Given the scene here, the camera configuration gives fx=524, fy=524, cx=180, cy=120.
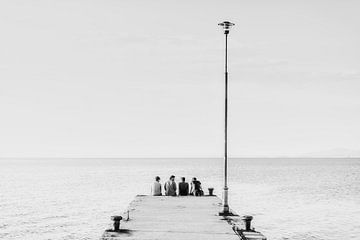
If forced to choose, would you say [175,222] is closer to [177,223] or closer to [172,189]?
[177,223]

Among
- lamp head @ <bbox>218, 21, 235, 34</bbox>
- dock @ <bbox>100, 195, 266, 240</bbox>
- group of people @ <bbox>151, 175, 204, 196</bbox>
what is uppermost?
lamp head @ <bbox>218, 21, 235, 34</bbox>

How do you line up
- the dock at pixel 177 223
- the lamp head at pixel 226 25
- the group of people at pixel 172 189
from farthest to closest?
the group of people at pixel 172 189 → the lamp head at pixel 226 25 → the dock at pixel 177 223

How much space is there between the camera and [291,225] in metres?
42.2

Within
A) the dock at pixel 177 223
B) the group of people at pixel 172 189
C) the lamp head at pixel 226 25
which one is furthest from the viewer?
the group of people at pixel 172 189

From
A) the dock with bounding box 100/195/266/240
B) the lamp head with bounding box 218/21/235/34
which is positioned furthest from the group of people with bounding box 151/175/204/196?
the lamp head with bounding box 218/21/235/34

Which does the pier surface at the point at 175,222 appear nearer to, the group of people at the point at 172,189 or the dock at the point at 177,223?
Answer: the dock at the point at 177,223

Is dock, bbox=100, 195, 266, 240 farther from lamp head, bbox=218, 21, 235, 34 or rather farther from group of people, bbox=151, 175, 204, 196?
lamp head, bbox=218, 21, 235, 34

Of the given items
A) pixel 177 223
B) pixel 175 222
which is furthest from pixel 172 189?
pixel 177 223

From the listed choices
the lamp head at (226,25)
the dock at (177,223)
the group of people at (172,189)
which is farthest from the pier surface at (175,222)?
the lamp head at (226,25)

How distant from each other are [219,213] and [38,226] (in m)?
19.6

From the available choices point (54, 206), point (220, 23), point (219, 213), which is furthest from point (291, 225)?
point (54, 206)

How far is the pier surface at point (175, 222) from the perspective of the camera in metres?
19.5

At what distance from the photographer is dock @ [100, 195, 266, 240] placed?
766 inches

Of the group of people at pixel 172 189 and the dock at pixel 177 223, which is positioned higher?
the group of people at pixel 172 189
